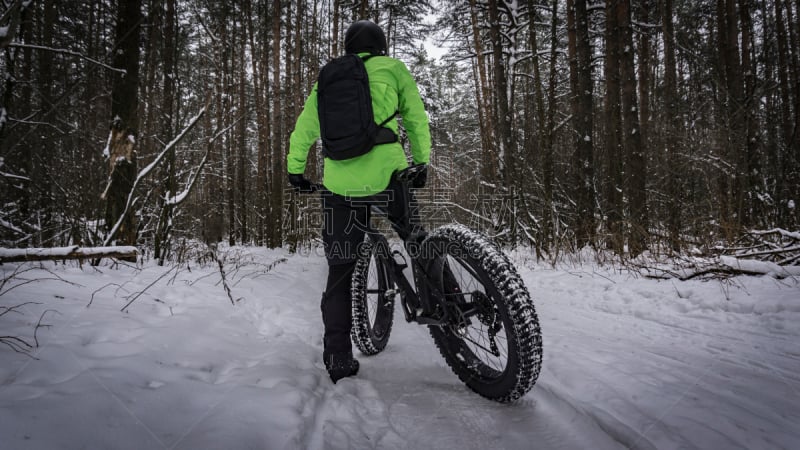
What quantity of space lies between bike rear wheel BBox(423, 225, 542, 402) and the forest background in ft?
7.62

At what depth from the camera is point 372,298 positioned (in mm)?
2672

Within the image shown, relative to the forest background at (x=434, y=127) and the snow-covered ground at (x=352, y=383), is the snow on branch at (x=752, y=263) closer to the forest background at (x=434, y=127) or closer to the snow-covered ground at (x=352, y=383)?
the forest background at (x=434, y=127)

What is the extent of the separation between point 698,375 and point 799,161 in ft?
24.3

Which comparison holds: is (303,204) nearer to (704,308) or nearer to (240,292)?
(240,292)

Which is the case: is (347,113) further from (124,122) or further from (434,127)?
(434,127)

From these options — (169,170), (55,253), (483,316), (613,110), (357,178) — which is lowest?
(483,316)

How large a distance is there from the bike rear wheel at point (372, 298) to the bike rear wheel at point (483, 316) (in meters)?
0.52

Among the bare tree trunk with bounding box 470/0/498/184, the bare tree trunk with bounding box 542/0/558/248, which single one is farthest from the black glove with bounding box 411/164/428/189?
the bare tree trunk with bounding box 470/0/498/184

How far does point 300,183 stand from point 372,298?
110cm

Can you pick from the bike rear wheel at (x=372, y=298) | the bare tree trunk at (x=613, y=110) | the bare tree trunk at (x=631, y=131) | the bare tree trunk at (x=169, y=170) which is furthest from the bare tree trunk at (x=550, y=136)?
the bare tree trunk at (x=169, y=170)

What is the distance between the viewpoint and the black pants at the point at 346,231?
1945 mm

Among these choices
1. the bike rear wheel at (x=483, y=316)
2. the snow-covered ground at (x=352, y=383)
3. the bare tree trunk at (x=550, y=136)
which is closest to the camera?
the snow-covered ground at (x=352, y=383)

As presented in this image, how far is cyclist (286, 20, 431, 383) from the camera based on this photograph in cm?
187

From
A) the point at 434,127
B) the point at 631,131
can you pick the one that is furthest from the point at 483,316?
the point at 434,127
